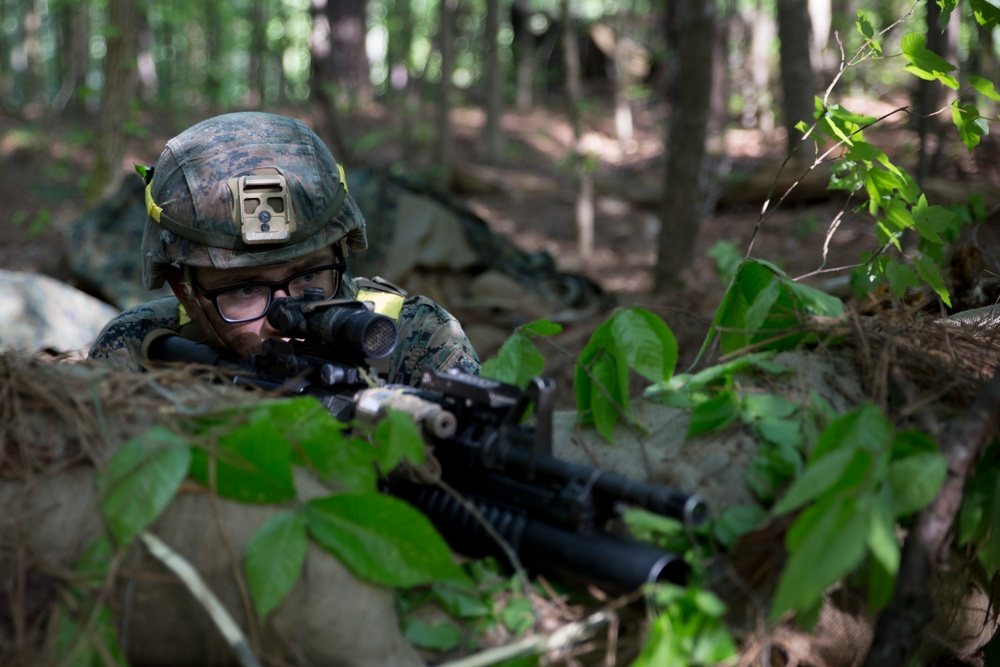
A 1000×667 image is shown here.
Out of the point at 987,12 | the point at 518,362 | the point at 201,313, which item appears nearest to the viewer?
the point at 518,362

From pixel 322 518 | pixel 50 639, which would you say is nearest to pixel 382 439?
pixel 322 518

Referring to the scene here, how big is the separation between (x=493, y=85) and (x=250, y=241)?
12.9 meters

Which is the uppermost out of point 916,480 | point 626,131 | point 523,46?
point 523,46

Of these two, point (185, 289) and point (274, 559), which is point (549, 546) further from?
point (185, 289)

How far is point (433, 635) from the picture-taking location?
157 cm

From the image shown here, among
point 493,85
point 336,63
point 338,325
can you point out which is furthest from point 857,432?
point 336,63

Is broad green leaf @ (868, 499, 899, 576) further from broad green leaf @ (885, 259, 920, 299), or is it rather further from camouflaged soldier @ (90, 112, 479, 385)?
camouflaged soldier @ (90, 112, 479, 385)

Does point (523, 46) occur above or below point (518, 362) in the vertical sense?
above

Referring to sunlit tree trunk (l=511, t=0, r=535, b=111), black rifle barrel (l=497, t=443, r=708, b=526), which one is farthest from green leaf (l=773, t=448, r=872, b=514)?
sunlit tree trunk (l=511, t=0, r=535, b=111)

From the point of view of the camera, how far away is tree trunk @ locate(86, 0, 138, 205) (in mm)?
8438

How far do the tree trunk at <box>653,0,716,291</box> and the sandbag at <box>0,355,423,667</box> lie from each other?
5678 millimetres

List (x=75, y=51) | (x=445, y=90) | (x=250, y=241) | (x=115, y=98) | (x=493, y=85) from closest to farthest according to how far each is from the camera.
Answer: (x=250, y=241) → (x=115, y=98) → (x=445, y=90) → (x=493, y=85) → (x=75, y=51)

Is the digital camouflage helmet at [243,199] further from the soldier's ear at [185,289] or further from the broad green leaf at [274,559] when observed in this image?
the broad green leaf at [274,559]

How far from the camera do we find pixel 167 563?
1.49m
